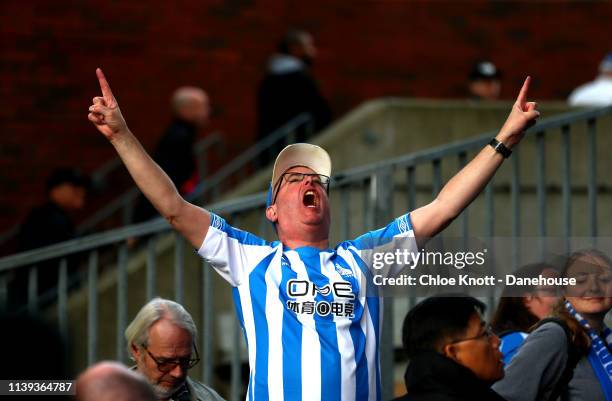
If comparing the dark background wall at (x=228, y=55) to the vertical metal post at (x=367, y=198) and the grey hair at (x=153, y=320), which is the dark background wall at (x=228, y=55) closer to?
the vertical metal post at (x=367, y=198)

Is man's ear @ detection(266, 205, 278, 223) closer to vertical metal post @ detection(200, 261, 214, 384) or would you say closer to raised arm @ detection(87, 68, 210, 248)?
raised arm @ detection(87, 68, 210, 248)

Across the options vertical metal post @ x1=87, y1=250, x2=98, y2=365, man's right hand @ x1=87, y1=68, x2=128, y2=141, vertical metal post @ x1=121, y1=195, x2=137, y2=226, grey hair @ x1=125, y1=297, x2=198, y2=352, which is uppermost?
vertical metal post @ x1=121, y1=195, x2=137, y2=226

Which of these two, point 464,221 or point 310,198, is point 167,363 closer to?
point 310,198

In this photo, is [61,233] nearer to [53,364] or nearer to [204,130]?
[204,130]

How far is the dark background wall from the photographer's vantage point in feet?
38.4

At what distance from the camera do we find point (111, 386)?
10.9 ft

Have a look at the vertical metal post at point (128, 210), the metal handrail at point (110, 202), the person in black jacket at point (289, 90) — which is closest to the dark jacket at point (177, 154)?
the person in black jacket at point (289, 90)

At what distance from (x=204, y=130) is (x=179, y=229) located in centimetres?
710

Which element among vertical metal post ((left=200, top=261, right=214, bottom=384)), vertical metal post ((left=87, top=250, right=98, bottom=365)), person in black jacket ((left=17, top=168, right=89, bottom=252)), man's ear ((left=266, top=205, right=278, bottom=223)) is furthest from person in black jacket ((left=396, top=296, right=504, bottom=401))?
person in black jacket ((left=17, top=168, right=89, bottom=252))

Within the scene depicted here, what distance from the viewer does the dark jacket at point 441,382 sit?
4484mm

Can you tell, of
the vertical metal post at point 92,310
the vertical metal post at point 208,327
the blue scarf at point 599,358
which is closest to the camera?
the blue scarf at point 599,358

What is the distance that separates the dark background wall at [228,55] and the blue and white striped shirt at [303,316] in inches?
269

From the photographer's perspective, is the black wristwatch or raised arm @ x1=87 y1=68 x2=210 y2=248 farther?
the black wristwatch

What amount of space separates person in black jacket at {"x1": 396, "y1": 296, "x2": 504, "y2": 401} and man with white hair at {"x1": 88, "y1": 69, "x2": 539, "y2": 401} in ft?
0.96
